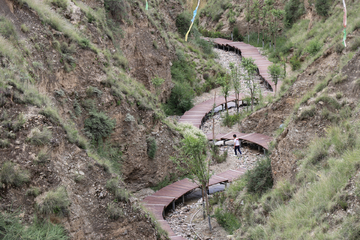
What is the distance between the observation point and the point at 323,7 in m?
23.7

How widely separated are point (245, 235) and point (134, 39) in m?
14.9

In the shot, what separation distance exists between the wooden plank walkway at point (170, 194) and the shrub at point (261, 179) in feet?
9.39

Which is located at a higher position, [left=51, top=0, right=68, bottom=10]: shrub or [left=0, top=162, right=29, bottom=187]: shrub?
[left=51, top=0, right=68, bottom=10]: shrub

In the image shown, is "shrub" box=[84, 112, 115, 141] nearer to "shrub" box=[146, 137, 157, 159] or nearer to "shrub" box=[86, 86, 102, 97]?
"shrub" box=[86, 86, 102, 97]

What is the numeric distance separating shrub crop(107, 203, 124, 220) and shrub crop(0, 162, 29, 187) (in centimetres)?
214

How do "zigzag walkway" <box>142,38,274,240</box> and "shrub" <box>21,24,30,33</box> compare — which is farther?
"zigzag walkway" <box>142,38,274,240</box>

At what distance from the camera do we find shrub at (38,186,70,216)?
6.98 m

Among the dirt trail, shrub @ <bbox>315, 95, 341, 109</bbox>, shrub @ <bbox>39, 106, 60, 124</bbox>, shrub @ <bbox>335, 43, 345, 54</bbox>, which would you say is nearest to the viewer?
shrub @ <bbox>39, 106, 60, 124</bbox>

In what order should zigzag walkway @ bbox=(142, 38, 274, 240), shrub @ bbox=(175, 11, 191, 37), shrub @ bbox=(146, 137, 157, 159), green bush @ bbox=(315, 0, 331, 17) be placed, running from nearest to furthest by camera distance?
zigzag walkway @ bbox=(142, 38, 274, 240), shrub @ bbox=(146, 137, 157, 159), green bush @ bbox=(315, 0, 331, 17), shrub @ bbox=(175, 11, 191, 37)

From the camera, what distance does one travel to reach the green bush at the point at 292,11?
3185 centimetres

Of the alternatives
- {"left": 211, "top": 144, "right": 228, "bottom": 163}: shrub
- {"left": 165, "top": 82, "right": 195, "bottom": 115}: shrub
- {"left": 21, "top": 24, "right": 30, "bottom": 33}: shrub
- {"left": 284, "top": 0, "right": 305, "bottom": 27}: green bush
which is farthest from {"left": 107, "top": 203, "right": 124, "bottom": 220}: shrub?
{"left": 284, "top": 0, "right": 305, "bottom": 27}: green bush

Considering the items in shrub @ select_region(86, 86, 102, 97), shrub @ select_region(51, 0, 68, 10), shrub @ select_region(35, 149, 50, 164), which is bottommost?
shrub @ select_region(35, 149, 50, 164)

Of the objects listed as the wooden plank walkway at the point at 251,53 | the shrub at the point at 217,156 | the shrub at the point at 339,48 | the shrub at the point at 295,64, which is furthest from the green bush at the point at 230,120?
the shrub at the point at 339,48

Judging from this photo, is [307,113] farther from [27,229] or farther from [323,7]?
[323,7]
